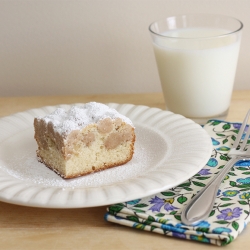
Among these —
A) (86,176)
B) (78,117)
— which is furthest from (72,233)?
(78,117)

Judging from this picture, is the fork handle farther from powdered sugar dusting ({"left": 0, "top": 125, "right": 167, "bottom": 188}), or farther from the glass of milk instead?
the glass of milk

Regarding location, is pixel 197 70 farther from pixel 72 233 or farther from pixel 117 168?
pixel 72 233

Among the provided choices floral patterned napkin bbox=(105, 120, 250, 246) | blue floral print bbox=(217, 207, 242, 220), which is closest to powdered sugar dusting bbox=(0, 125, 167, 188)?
floral patterned napkin bbox=(105, 120, 250, 246)

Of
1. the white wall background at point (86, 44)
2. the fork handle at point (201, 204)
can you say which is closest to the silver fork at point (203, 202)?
the fork handle at point (201, 204)

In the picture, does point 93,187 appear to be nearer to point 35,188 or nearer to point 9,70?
point 35,188

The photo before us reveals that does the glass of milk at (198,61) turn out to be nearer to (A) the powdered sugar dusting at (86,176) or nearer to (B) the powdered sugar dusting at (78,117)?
(A) the powdered sugar dusting at (86,176)

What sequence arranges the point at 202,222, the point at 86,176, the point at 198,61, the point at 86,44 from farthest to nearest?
the point at 86,44 → the point at 198,61 → the point at 86,176 → the point at 202,222
